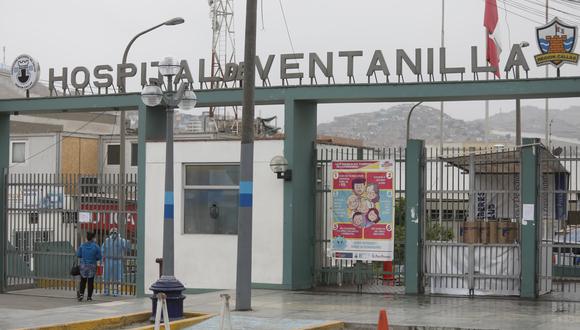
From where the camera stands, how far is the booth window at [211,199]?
2169cm

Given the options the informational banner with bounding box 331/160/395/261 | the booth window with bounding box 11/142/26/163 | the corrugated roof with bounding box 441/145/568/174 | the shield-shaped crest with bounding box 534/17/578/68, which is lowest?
the informational banner with bounding box 331/160/395/261

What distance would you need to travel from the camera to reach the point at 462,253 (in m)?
19.9

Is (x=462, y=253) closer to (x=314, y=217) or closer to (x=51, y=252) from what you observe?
(x=314, y=217)

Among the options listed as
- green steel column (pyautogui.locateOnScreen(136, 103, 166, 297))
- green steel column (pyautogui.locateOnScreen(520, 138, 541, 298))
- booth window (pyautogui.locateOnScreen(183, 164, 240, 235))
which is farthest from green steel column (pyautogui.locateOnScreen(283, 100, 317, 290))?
green steel column (pyautogui.locateOnScreen(520, 138, 541, 298))

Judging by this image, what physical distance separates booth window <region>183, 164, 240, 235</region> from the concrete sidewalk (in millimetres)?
1929

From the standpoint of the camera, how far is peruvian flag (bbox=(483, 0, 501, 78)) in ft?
73.2

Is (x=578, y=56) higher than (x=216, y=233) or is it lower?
higher

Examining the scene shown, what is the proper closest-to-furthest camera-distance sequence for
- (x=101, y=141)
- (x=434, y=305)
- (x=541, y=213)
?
1. (x=434, y=305)
2. (x=541, y=213)
3. (x=101, y=141)

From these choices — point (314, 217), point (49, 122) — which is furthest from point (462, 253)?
point (49, 122)

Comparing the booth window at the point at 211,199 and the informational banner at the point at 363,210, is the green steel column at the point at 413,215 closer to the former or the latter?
the informational banner at the point at 363,210

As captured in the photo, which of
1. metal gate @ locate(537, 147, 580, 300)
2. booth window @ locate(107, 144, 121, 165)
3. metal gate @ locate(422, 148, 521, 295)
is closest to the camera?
metal gate @ locate(537, 147, 580, 300)

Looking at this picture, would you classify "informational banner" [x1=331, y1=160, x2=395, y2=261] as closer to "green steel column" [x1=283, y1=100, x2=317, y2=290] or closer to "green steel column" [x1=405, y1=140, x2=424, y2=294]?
"green steel column" [x1=405, y1=140, x2=424, y2=294]

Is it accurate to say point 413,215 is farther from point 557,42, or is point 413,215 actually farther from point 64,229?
point 64,229

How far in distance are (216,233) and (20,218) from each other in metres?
6.57
